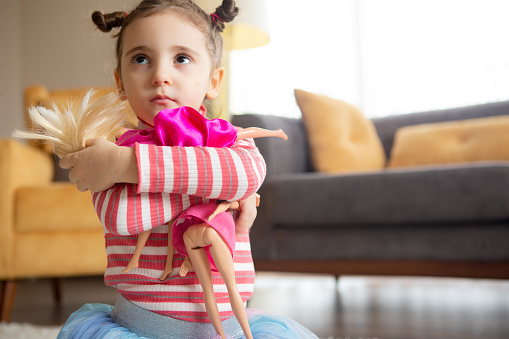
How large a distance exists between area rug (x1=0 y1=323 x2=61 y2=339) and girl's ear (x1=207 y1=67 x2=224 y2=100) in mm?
848

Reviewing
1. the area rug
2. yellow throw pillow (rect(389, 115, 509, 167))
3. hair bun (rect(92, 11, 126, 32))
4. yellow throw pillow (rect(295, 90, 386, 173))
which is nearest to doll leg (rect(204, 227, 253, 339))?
hair bun (rect(92, 11, 126, 32))

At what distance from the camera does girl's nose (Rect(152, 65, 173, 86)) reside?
2.11 feet

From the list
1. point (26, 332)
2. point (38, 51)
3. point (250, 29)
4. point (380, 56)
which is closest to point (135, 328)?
point (26, 332)

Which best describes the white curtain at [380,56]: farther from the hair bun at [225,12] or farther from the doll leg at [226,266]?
the doll leg at [226,266]

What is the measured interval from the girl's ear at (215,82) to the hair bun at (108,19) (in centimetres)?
15

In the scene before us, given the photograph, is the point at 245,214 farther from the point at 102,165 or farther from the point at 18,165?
the point at 18,165

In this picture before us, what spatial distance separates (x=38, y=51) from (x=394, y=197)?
330 centimetres

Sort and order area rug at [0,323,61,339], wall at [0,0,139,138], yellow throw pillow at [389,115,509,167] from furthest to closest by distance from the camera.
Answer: wall at [0,0,139,138]
yellow throw pillow at [389,115,509,167]
area rug at [0,323,61,339]

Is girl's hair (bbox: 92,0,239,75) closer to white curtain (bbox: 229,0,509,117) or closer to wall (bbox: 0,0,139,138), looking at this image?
white curtain (bbox: 229,0,509,117)

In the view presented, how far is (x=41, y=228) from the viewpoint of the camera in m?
1.79

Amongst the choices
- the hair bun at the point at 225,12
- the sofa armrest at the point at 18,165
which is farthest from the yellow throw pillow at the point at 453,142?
the hair bun at the point at 225,12

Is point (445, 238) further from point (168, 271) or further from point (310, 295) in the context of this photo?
point (168, 271)

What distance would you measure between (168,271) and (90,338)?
146 mm

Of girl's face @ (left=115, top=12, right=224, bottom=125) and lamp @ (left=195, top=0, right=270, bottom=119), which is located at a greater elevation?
lamp @ (left=195, top=0, right=270, bottom=119)
